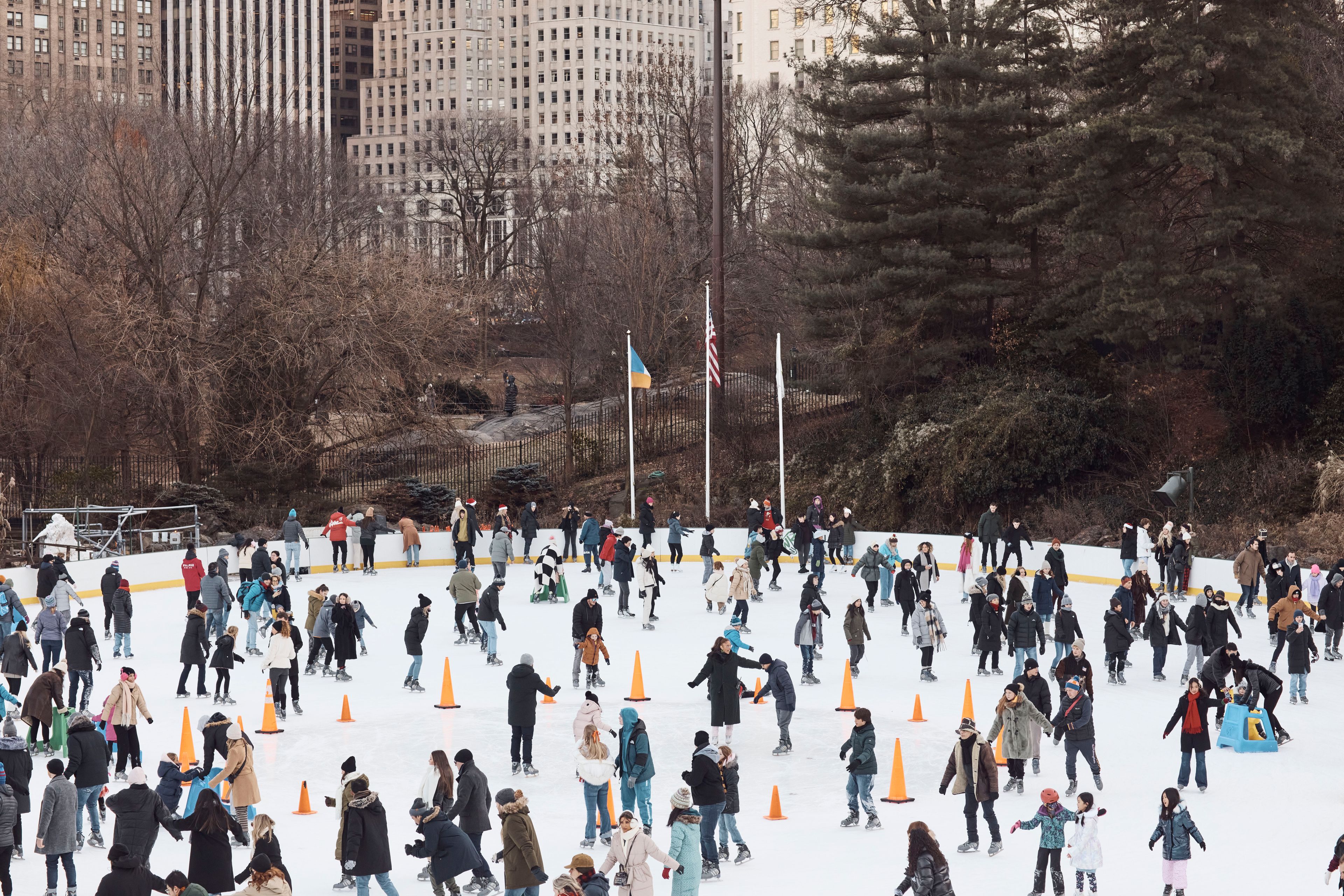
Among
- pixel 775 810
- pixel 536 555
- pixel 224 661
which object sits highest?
pixel 536 555

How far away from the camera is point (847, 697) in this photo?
63.0 ft

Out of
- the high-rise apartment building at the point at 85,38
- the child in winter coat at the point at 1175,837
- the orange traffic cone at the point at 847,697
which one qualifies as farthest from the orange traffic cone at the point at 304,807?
the high-rise apartment building at the point at 85,38

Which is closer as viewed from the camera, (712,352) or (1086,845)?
(1086,845)

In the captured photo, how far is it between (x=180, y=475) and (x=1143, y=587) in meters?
26.7

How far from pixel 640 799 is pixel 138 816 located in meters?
4.38

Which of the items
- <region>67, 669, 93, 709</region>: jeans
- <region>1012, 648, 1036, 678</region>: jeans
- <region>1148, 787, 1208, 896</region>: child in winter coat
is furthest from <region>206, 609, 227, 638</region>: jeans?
<region>1148, 787, 1208, 896</region>: child in winter coat

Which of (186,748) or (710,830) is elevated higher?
(186,748)

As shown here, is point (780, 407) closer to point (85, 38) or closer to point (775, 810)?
point (775, 810)

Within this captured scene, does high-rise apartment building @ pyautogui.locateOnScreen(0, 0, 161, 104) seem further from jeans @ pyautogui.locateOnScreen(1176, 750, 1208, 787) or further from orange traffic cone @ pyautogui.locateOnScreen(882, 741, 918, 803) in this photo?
jeans @ pyautogui.locateOnScreen(1176, 750, 1208, 787)

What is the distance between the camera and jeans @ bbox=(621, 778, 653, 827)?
530 inches

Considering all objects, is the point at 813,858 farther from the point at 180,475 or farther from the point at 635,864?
the point at 180,475

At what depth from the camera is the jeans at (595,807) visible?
13430 mm

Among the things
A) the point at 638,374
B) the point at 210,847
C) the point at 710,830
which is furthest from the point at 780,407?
the point at 210,847

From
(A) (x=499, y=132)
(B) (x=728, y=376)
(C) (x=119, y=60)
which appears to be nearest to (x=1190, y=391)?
(B) (x=728, y=376)
